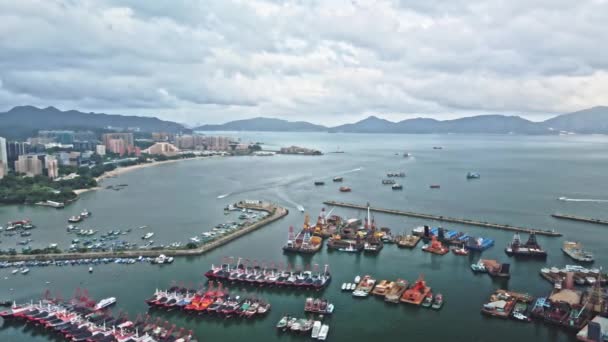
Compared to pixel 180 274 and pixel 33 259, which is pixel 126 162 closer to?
pixel 33 259

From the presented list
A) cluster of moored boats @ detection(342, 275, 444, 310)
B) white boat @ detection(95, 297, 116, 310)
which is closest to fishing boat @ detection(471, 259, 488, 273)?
cluster of moored boats @ detection(342, 275, 444, 310)

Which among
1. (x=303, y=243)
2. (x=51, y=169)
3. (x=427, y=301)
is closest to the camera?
(x=427, y=301)

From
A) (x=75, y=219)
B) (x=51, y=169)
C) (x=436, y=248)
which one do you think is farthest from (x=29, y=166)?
(x=436, y=248)

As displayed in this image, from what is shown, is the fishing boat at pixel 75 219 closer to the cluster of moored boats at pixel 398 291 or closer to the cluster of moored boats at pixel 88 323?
the cluster of moored boats at pixel 88 323

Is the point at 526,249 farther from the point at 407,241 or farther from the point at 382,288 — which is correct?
the point at 382,288

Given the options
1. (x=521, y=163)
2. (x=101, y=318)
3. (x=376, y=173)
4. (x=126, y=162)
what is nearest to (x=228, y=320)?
(x=101, y=318)

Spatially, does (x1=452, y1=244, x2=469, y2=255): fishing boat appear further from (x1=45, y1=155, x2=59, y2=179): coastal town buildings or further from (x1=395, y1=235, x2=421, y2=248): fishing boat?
(x1=45, y1=155, x2=59, y2=179): coastal town buildings
